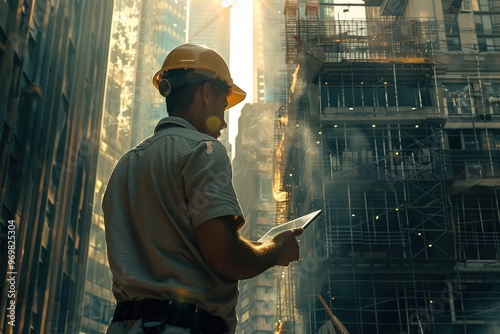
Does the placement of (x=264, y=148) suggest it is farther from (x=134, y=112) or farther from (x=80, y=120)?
(x=80, y=120)

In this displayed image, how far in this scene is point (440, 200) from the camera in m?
35.3

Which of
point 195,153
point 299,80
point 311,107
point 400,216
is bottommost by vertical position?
point 195,153

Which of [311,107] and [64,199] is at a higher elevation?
[311,107]

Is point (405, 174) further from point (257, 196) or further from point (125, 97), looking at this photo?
point (257, 196)

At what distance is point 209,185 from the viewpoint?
2.73m

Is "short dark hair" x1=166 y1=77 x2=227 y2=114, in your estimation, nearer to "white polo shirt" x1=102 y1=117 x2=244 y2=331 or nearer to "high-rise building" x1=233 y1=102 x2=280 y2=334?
"white polo shirt" x1=102 y1=117 x2=244 y2=331

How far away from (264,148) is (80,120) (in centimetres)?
7787

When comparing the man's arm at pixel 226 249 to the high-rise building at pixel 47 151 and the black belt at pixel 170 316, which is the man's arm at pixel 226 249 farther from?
the high-rise building at pixel 47 151

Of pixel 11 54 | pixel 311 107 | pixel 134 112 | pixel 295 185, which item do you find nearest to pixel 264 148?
pixel 134 112

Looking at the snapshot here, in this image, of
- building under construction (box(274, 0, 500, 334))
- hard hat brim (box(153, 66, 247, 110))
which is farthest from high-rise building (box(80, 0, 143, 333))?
hard hat brim (box(153, 66, 247, 110))

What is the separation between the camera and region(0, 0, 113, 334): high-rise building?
21.3 m

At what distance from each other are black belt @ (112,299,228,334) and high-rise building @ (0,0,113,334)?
1797cm

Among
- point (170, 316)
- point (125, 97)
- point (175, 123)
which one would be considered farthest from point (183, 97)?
point (125, 97)

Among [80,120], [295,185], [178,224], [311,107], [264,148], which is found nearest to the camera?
[178,224]
